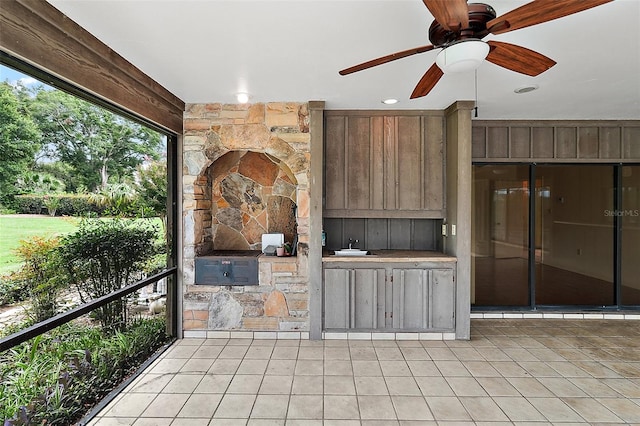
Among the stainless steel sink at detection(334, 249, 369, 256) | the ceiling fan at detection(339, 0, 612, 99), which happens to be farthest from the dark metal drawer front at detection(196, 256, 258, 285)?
the ceiling fan at detection(339, 0, 612, 99)

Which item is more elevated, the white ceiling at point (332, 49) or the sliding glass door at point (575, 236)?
the white ceiling at point (332, 49)

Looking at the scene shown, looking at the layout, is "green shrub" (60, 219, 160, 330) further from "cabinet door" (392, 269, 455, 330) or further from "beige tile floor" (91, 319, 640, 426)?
"cabinet door" (392, 269, 455, 330)

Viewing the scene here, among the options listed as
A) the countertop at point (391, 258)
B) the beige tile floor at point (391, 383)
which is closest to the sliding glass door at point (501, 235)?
the beige tile floor at point (391, 383)

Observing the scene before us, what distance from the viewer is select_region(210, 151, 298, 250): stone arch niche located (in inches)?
173

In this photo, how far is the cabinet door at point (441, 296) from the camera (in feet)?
12.8

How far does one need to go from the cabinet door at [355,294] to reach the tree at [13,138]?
2.73 metres

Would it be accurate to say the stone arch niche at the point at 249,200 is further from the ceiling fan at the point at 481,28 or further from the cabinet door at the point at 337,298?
the ceiling fan at the point at 481,28

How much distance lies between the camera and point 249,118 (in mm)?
3922

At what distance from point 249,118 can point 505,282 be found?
3.89 m

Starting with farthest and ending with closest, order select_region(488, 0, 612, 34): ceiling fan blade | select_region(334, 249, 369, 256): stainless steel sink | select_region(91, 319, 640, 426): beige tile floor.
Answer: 1. select_region(334, 249, 369, 256): stainless steel sink
2. select_region(91, 319, 640, 426): beige tile floor
3. select_region(488, 0, 612, 34): ceiling fan blade

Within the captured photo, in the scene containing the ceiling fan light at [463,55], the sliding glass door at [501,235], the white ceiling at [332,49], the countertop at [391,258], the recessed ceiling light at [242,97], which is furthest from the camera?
the sliding glass door at [501,235]

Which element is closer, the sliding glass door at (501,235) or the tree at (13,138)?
the tree at (13,138)

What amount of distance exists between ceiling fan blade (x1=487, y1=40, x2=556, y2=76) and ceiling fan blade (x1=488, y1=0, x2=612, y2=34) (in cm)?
15

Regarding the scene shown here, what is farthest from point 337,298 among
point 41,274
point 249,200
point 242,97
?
point 41,274
